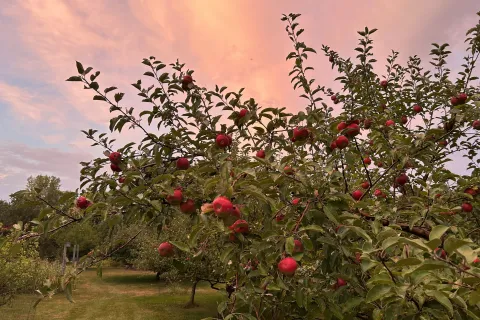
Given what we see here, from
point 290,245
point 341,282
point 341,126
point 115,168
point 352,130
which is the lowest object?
point 341,282

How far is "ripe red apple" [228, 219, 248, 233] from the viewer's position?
218 centimetres

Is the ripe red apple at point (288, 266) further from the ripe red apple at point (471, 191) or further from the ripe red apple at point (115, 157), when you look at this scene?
the ripe red apple at point (471, 191)

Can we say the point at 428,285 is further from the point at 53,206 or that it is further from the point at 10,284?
the point at 10,284

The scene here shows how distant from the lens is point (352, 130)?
10.1 feet

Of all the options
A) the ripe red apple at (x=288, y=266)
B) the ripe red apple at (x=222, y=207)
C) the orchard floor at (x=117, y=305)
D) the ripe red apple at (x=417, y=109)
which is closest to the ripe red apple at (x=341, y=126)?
the ripe red apple at (x=288, y=266)

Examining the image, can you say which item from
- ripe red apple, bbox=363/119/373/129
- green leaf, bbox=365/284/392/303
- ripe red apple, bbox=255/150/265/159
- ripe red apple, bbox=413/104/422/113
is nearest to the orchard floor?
ripe red apple, bbox=255/150/265/159

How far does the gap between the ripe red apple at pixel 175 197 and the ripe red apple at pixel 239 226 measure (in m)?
0.48

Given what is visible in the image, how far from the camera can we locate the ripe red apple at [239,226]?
218 cm

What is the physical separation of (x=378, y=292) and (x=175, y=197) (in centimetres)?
151

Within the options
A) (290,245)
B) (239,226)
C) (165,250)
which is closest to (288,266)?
(290,245)

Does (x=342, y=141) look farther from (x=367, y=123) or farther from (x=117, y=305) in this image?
(x=117, y=305)

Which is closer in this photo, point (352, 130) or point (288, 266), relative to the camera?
point (288, 266)

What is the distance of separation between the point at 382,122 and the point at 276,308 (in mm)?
2592

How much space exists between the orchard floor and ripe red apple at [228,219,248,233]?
1477 centimetres
